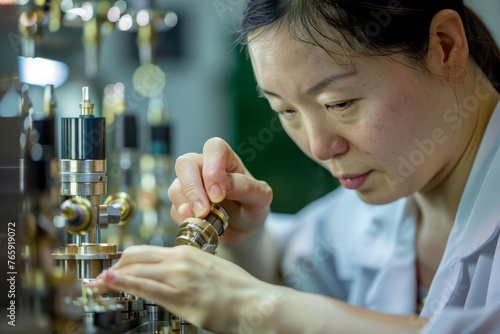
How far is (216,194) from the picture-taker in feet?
2.96

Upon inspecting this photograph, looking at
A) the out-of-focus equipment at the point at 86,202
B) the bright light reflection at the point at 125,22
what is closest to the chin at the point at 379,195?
the out-of-focus equipment at the point at 86,202

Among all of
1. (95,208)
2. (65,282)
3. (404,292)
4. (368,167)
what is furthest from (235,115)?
(65,282)

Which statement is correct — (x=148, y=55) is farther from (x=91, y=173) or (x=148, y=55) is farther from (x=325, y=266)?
(x=91, y=173)

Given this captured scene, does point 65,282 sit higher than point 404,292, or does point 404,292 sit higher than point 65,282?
point 65,282

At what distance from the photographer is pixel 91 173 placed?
31.2 inches

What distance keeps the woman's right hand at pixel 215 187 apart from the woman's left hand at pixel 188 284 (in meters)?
0.15

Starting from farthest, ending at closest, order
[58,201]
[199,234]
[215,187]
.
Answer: [215,187]
[199,234]
[58,201]

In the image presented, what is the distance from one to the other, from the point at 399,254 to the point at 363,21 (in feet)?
1.60

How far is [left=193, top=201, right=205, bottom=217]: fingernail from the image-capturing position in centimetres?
86

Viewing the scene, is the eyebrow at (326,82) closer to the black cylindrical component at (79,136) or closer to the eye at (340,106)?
the eye at (340,106)

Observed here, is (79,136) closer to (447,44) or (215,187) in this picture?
(215,187)

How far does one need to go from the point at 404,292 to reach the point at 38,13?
70 centimetres

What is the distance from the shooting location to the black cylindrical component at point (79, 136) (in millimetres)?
784

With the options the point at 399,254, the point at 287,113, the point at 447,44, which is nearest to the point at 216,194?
the point at 287,113
